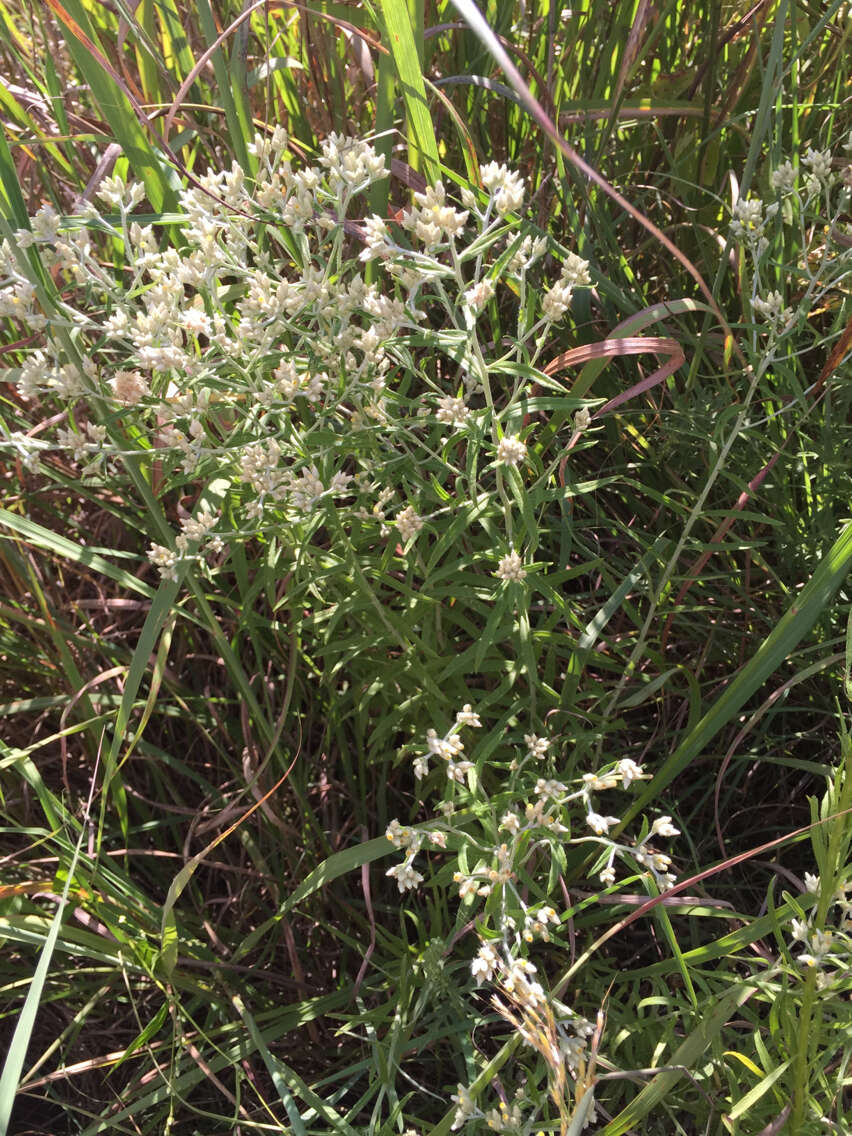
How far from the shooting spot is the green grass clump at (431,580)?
5.16 feet

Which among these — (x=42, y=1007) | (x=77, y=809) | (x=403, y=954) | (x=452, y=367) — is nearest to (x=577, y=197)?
(x=452, y=367)

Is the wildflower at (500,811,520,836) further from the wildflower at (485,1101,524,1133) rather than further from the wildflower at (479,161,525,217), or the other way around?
the wildflower at (479,161,525,217)

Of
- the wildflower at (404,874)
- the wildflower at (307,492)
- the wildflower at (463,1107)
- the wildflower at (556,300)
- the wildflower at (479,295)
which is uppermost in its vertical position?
the wildflower at (479,295)

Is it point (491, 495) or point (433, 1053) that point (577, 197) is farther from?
point (433, 1053)

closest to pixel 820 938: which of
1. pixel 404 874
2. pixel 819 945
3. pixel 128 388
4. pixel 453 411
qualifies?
pixel 819 945

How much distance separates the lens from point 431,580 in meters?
1.71

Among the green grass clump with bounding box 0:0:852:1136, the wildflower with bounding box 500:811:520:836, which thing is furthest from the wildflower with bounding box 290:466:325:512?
the wildflower with bounding box 500:811:520:836

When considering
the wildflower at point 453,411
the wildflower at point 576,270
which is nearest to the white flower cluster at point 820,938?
the wildflower at point 453,411

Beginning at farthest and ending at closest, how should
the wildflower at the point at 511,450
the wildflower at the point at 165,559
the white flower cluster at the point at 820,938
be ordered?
1. the wildflower at the point at 165,559
2. the wildflower at the point at 511,450
3. the white flower cluster at the point at 820,938

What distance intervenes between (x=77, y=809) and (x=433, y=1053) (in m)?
1.04

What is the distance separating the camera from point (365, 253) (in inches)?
56.9

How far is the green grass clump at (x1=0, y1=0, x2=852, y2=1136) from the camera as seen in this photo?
157cm

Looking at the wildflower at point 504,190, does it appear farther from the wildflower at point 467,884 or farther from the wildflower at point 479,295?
the wildflower at point 467,884

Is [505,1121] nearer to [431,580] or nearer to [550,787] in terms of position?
[550,787]
